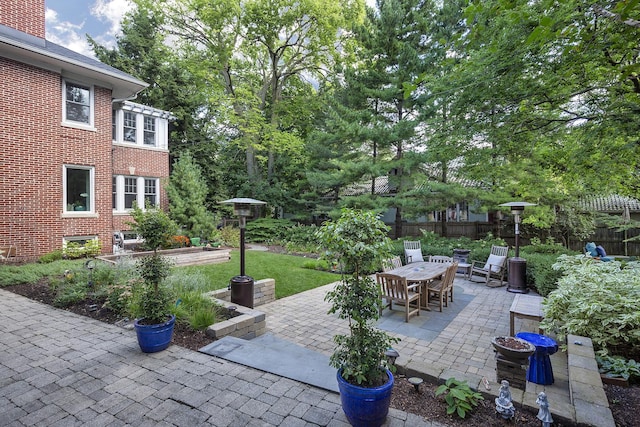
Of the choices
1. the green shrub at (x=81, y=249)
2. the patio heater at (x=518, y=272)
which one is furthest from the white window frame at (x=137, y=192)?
the patio heater at (x=518, y=272)

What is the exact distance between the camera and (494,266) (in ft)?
28.3

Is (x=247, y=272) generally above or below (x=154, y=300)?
below

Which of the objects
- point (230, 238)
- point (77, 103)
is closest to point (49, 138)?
point (77, 103)

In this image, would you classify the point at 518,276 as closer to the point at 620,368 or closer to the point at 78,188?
the point at 620,368

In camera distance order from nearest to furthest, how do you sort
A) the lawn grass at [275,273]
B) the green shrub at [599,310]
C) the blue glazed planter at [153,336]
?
1. the green shrub at [599,310]
2. the blue glazed planter at [153,336]
3. the lawn grass at [275,273]

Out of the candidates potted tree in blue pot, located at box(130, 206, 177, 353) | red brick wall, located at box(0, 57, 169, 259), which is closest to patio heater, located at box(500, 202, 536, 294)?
potted tree in blue pot, located at box(130, 206, 177, 353)

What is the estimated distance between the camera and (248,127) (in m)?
18.0

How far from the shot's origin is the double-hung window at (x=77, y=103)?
1019 cm

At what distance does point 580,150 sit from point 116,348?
7269mm

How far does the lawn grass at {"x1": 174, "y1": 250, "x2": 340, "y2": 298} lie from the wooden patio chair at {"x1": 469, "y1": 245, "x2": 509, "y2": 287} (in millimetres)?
4064

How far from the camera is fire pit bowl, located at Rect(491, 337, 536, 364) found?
295 centimetres

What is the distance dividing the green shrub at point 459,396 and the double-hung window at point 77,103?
1266 centimetres

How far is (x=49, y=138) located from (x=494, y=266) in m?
13.7

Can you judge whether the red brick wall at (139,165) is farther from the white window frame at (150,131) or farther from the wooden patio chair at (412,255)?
the wooden patio chair at (412,255)
